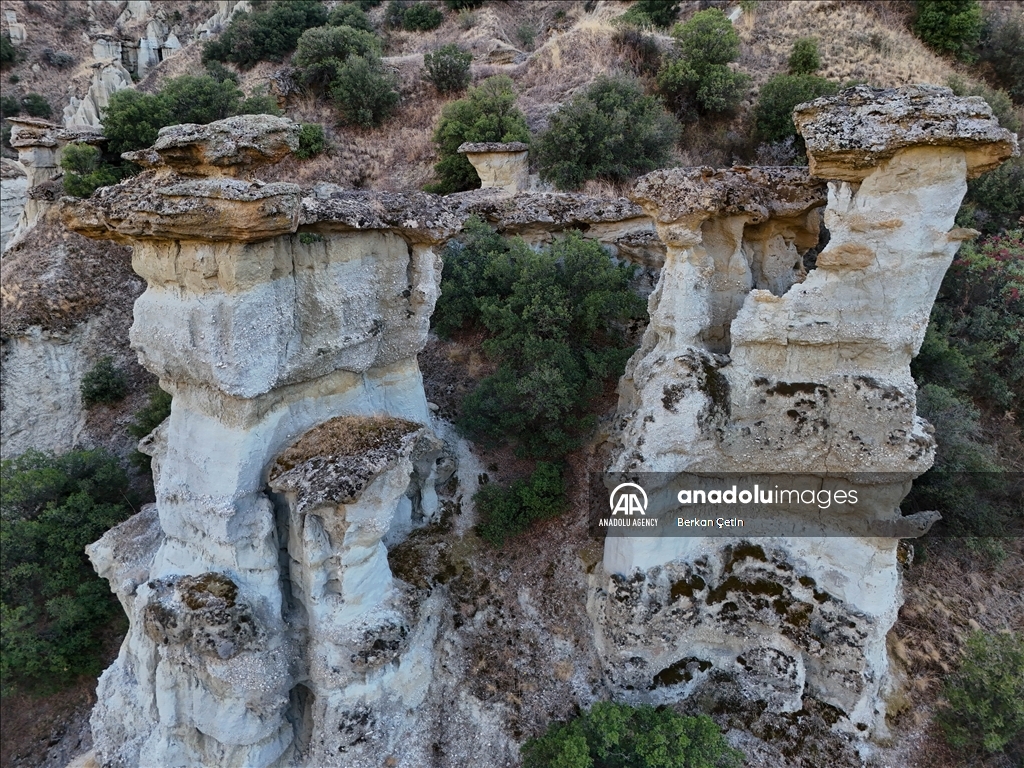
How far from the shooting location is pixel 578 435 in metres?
10.9

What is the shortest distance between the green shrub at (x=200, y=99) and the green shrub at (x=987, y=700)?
2411 centimetres

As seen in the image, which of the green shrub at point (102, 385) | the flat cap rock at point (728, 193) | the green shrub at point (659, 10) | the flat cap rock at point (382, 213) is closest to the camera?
the flat cap rock at point (382, 213)

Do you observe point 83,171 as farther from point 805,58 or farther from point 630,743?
point 805,58

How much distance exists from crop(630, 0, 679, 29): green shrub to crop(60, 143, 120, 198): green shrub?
20.8m

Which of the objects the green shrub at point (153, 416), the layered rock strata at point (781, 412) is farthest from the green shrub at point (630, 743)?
the green shrub at point (153, 416)

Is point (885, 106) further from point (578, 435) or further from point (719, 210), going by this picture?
point (578, 435)

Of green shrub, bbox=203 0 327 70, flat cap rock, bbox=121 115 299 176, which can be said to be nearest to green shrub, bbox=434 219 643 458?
flat cap rock, bbox=121 115 299 176

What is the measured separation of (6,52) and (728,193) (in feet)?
166

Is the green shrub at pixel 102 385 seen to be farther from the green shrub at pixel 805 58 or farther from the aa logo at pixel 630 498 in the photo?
the green shrub at pixel 805 58

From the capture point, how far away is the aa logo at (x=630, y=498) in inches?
328

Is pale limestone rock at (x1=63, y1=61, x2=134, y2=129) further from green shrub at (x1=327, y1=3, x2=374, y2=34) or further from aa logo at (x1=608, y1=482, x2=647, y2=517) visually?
aa logo at (x1=608, y1=482, x2=647, y2=517)

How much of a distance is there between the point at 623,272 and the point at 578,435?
3.66 metres

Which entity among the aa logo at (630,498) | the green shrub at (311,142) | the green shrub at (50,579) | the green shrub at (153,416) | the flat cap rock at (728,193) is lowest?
the green shrub at (50,579)

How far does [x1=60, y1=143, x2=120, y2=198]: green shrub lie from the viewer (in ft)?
59.7
